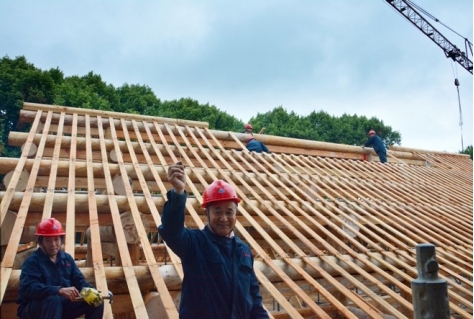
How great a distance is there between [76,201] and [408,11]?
90.2 feet

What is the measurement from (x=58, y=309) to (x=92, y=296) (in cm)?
21

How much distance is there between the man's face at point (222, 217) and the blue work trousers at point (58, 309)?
3.30 ft

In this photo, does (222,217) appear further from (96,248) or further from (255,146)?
(255,146)

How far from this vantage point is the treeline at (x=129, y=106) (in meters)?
15.3

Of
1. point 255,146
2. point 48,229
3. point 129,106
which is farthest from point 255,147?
point 129,106

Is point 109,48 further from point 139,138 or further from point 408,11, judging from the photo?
point 408,11

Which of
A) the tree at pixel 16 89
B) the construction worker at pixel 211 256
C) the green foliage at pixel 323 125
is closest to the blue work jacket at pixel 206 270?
the construction worker at pixel 211 256

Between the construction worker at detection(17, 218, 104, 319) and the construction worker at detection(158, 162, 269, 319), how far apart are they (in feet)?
2.74

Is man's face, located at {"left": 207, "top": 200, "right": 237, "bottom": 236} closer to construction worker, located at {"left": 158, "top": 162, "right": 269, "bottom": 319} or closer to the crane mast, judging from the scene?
construction worker, located at {"left": 158, "top": 162, "right": 269, "bottom": 319}

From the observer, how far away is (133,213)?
351 centimetres

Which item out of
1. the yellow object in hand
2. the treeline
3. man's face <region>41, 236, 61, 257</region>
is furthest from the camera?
the treeline

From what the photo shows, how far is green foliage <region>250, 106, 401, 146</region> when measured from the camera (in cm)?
2708

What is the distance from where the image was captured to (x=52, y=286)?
95.7 inches

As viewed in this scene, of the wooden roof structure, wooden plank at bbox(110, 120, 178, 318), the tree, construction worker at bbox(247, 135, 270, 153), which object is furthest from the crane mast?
wooden plank at bbox(110, 120, 178, 318)
